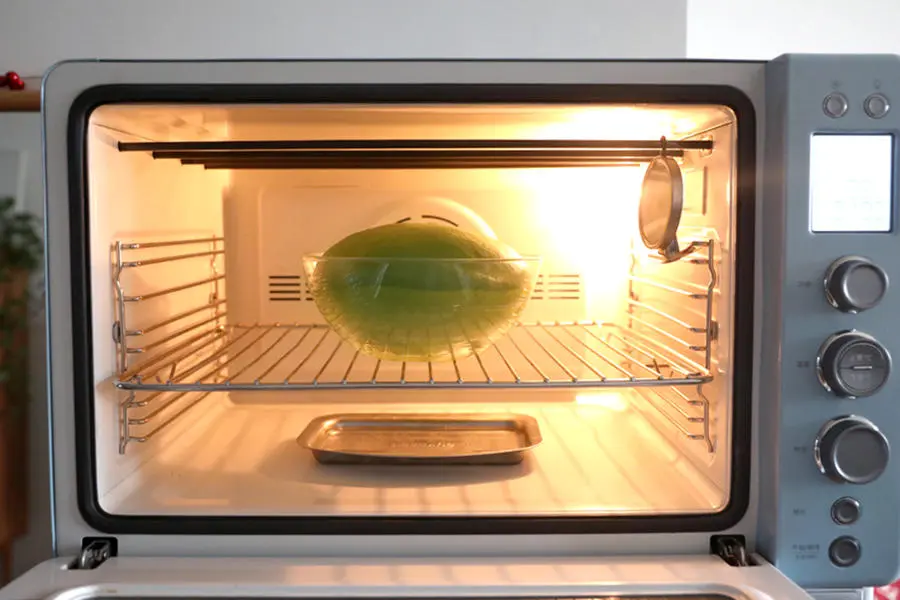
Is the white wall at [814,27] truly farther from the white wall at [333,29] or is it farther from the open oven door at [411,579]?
the open oven door at [411,579]

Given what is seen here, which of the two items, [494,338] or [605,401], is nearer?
[494,338]

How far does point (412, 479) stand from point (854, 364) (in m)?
0.50

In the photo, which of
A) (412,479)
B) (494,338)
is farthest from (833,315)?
(412,479)

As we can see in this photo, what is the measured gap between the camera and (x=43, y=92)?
704 mm

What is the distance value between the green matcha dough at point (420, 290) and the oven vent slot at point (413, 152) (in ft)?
0.34

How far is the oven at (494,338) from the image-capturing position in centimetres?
69

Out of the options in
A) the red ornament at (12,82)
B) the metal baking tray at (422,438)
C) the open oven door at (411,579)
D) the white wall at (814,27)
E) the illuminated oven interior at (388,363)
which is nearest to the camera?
the open oven door at (411,579)

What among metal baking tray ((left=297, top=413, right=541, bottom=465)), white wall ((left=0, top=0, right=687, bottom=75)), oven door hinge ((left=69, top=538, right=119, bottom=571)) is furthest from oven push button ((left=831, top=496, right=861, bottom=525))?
white wall ((left=0, top=0, right=687, bottom=75))

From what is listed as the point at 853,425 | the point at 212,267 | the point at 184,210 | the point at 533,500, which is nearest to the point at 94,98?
the point at 184,210

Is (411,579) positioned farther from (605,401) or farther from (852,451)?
(605,401)

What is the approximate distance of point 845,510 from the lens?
2.30 feet

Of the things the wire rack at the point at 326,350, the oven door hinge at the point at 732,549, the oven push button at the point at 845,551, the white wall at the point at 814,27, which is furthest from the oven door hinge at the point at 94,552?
the white wall at the point at 814,27

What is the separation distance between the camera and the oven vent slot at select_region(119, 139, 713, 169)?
0.78 metres

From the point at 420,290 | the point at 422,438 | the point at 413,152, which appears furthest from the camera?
the point at 422,438
